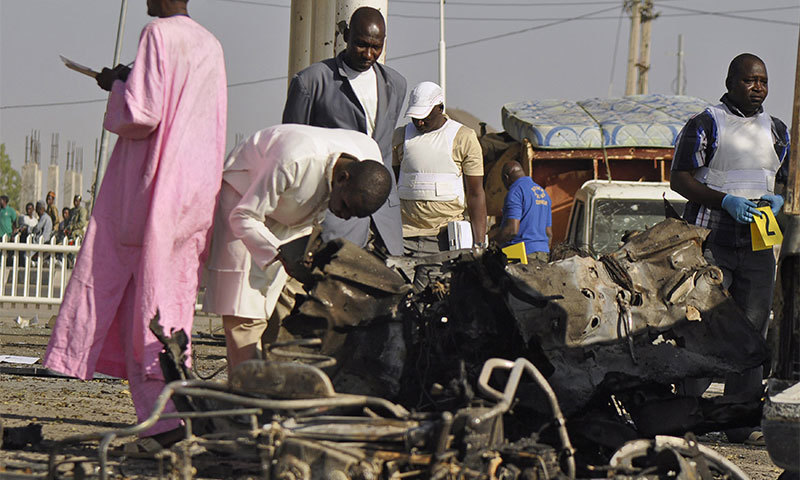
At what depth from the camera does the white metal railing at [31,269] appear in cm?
1719

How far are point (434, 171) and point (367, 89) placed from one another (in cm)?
133

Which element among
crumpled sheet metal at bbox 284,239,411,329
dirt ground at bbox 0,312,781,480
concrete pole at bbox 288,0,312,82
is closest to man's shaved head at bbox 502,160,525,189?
concrete pole at bbox 288,0,312,82

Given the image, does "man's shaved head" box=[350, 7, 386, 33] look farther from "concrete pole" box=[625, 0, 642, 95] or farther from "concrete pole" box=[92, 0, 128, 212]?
"concrete pole" box=[625, 0, 642, 95]

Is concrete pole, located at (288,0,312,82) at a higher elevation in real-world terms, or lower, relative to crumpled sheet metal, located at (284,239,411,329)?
higher

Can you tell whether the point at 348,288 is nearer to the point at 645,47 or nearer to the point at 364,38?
the point at 364,38

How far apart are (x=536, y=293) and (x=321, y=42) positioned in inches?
257

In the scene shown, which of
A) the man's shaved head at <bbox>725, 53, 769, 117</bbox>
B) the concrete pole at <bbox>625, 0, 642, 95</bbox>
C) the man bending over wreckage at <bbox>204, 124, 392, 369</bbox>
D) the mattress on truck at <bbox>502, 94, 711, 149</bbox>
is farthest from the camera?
the concrete pole at <bbox>625, 0, 642, 95</bbox>

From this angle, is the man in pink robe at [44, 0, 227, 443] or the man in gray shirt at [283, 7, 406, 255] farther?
the man in gray shirt at [283, 7, 406, 255]

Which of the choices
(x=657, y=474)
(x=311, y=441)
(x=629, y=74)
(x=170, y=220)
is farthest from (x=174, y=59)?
(x=629, y=74)

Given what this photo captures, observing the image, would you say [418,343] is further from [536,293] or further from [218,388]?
[218,388]

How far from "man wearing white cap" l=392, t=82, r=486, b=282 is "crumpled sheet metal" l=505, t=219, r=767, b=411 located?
106 inches

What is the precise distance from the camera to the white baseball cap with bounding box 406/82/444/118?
25.9 feet

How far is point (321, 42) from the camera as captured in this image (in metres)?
10.7

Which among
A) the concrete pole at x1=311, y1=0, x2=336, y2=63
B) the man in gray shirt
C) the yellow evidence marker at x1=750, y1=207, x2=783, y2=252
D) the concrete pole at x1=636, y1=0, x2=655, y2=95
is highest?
the concrete pole at x1=636, y1=0, x2=655, y2=95
